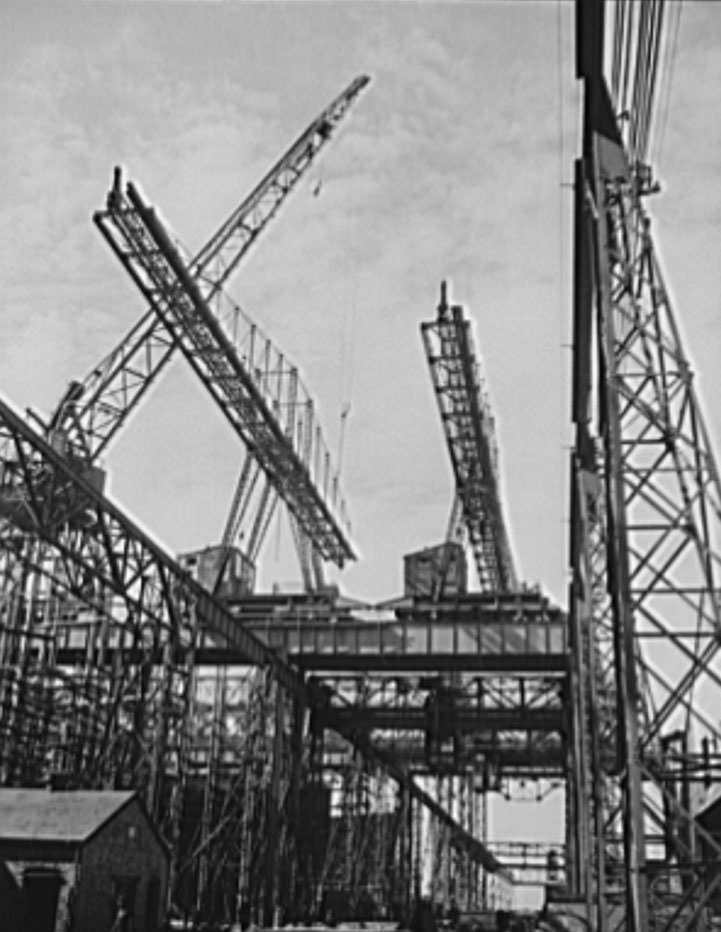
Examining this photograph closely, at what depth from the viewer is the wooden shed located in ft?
64.2

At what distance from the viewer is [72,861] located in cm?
1970

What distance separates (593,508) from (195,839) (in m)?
19.2

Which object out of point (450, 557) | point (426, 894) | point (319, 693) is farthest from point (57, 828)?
point (426, 894)

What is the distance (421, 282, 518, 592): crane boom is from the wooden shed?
23.1 metres

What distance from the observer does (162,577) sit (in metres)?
26.9

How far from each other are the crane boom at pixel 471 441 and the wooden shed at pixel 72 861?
75.7 ft

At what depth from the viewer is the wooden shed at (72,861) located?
19.6m

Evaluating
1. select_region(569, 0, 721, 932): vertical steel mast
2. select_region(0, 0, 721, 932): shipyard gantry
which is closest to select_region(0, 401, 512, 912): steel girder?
select_region(0, 0, 721, 932): shipyard gantry

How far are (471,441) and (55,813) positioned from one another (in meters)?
27.3

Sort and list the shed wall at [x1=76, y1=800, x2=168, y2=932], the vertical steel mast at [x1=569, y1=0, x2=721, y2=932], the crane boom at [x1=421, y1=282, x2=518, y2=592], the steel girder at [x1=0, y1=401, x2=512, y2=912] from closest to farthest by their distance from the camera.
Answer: the vertical steel mast at [x1=569, y1=0, x2=721, y2=932] → the shed wall at [x1=76, y1=800, x2=168, y2=932] → the steel girder at [x1=0, y1=401, x2=512, y2=912] → the crane boom at [x1=421, y1=282, x2=518, y2=592]

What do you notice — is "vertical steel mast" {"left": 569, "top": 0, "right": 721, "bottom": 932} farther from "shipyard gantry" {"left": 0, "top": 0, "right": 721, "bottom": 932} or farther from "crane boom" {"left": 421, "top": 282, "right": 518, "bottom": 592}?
"crane boom" {"left": 421, "top": 282, "right": 518, "bottom": 592}

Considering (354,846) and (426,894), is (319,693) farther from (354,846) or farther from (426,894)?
(426,894)

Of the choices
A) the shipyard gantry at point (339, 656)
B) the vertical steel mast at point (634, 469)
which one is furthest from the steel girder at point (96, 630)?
the vertical steel mast at point (634, 469)

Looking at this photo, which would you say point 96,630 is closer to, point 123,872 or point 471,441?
point 123,872
